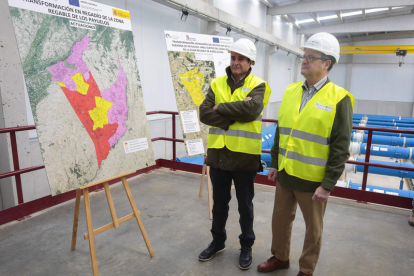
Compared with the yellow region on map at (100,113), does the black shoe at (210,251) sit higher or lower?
lower

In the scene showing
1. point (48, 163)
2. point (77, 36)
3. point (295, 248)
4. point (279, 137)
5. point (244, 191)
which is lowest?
point (295, 248)

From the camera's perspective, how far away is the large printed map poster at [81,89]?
1796 mm

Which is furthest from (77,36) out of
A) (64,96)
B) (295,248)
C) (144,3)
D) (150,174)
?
(144,3)

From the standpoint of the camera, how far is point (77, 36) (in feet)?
6.60

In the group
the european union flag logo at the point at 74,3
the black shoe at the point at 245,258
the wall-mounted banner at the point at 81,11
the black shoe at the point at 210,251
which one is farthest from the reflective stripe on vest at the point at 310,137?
the european union flag logo at the point at 74,3

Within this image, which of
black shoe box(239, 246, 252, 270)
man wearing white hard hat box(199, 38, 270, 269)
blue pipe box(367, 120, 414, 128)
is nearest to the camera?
man wearing white hard hat box(199, 38, 270, 269)

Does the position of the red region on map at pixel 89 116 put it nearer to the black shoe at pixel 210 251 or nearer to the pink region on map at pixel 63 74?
the pink region on map at pixel 63 74

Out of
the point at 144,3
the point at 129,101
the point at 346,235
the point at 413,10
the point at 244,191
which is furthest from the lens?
the point at 413,10

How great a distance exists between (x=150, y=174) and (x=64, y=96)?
9.29 ft

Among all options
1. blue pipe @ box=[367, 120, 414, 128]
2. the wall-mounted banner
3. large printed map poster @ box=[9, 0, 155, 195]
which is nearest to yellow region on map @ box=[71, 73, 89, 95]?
large printed map poster @ box=[9, 0, 155, 195]

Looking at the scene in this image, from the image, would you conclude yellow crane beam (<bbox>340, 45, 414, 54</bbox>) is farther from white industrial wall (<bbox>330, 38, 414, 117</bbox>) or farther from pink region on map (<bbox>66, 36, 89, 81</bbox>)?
pink region on map (<bbox>66, 36, 89, 81</bbox>)

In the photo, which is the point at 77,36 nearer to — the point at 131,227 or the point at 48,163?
the point at 48,163

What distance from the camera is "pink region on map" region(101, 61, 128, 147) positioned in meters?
2.17

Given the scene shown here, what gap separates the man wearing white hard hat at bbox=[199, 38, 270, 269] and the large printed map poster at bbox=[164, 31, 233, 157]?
110cm
